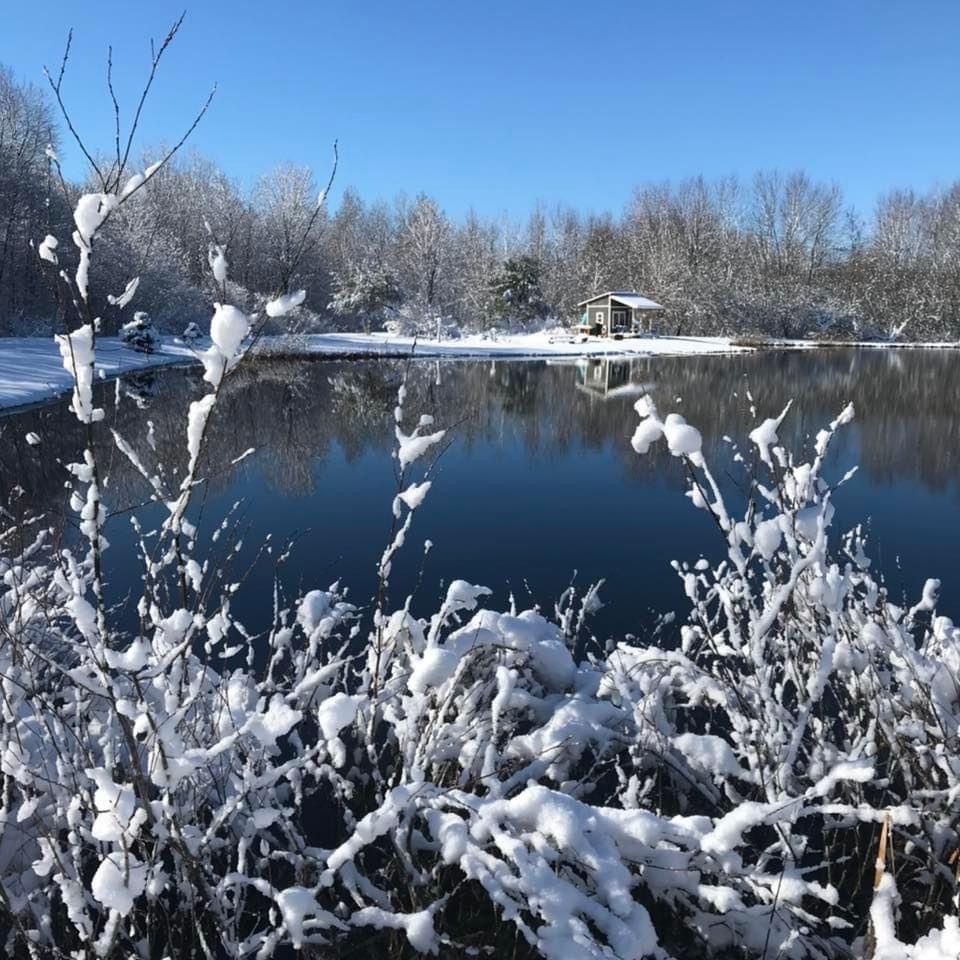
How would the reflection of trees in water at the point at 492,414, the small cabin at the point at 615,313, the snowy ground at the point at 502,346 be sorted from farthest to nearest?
1. the small cabin at the point at 615,313
2. the snowy ground at the point at 502,346
3. the reflection of trees in water at the point at 492,414

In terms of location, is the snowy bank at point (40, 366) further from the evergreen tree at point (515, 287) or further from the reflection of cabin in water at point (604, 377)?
the evergreen tree at point (515, 287)

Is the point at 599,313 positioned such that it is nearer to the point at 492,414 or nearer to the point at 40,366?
the point at 492,414

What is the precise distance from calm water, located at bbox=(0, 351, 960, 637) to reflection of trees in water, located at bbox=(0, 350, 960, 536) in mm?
80

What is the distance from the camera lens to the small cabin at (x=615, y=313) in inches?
1850

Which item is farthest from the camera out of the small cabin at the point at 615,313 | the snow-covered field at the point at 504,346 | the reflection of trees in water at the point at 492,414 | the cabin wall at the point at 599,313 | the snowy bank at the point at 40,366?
the cabin wall at the point at 599,313

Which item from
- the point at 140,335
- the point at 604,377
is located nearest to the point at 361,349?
the point at 140,335

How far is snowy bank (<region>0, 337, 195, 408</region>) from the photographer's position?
1702 centimetres

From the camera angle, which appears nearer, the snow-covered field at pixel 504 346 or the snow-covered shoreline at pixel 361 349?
the snow-covered shoreline at pixel 361 349

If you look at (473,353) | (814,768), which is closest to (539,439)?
(814,768)

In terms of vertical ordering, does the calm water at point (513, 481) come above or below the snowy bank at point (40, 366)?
below

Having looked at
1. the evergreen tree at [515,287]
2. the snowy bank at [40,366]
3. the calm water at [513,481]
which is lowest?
the calm water at [513,481]

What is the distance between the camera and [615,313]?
47750mm

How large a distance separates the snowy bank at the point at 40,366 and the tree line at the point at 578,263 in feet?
20.7

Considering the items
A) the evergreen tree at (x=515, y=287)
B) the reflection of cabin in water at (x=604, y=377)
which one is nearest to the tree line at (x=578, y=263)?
the evergreen tree at (x=515, y=287)
